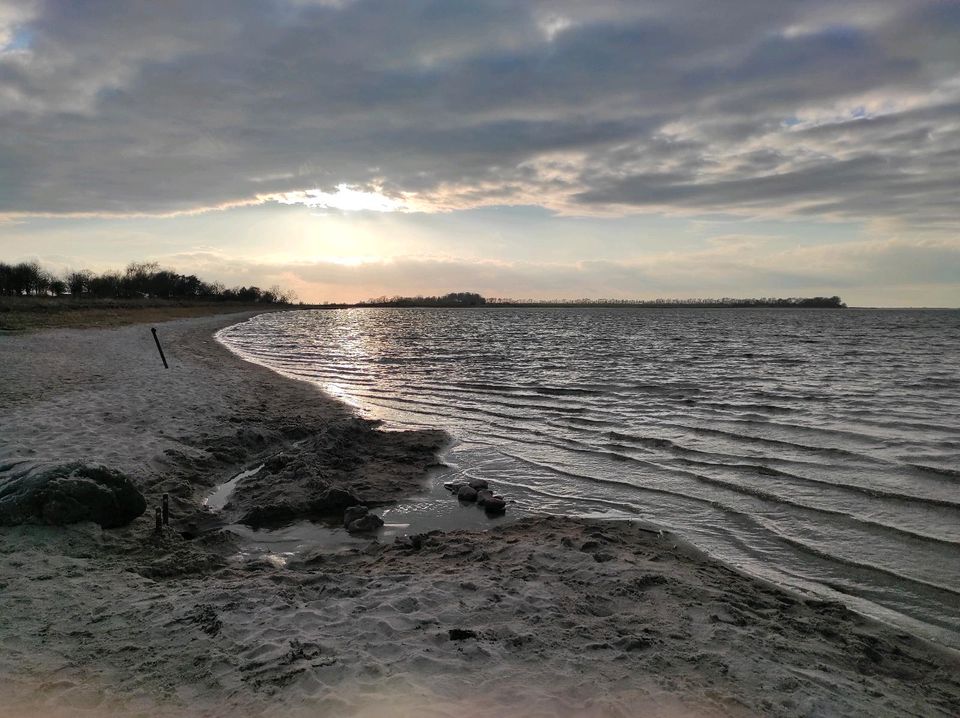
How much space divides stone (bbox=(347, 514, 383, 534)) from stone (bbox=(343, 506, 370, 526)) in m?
0.10

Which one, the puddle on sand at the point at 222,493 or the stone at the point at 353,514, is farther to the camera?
the puddle on sand at the point at 222,493

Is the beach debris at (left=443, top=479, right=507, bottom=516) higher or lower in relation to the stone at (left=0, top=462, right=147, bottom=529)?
lower

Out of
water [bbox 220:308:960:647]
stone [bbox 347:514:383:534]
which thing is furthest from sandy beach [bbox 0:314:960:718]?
water [bbox 220:308:960:647]

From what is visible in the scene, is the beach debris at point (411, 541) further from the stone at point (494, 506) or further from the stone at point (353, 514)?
the stone at point (494, 506)

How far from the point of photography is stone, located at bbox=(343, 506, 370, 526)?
8812 mm

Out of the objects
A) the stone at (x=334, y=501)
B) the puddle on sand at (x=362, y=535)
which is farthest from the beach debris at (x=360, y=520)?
the stone at (x=334, y=501)

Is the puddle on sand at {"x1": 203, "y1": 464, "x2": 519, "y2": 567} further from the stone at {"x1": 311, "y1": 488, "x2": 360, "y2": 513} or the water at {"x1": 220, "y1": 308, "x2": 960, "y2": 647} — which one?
the water at {"x1": 220, "y1": 308, "x2": 960, "y2": 647}

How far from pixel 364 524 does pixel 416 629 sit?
3.50 m

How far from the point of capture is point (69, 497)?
298 inches

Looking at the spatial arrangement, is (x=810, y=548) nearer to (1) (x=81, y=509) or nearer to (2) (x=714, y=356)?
(1) (x=81, y=509)

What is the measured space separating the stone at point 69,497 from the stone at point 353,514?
2.77 meters

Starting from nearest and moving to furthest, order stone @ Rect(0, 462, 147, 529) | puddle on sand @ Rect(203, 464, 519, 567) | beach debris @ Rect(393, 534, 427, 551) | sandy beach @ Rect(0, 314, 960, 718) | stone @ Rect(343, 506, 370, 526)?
sandy beach @ Rect(0, 314, 960, 718) → stone @ Rect(0, 462, 147, 529) → beach debris @ Rect(393, 534, 427, 551) → puddle on sand @ Rect(203, 464, 519, 567) → stone @ Rect(343, 506, 370, 526)

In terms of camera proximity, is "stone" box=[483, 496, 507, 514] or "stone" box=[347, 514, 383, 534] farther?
"stone" box=[483, 496, 507, 514]

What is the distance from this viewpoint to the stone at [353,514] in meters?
8.81
